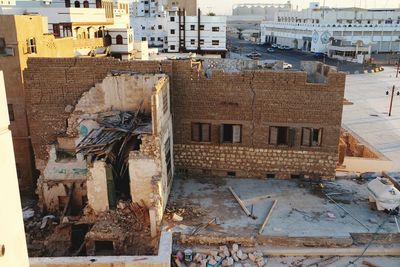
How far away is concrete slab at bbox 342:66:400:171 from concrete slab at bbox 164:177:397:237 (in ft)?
24.5

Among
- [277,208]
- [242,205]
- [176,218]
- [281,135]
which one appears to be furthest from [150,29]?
[176,218]

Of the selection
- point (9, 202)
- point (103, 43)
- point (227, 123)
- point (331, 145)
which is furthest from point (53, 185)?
point (103, 43)

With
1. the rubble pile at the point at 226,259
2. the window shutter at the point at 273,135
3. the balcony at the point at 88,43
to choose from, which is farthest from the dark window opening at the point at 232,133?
the balcony at the point at 88,43

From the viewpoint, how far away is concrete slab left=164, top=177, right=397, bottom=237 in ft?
37.4

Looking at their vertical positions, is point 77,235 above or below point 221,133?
below

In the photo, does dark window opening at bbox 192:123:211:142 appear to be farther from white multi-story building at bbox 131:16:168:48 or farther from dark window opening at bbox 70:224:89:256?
white multi-story building at bbox 131:16:168:48

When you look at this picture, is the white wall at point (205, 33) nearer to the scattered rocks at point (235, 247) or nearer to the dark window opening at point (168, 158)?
the dark window opening at point (168, 158)

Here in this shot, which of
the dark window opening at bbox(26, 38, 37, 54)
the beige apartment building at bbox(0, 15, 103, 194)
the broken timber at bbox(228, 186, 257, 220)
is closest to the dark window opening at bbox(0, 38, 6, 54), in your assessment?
the beige apartment building at bbox(0, 15, 103, 194)

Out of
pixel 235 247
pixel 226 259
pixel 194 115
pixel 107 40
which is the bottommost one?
pixel 226 259

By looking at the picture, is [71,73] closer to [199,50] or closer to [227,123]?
[227,123]

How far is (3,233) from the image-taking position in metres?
2.57

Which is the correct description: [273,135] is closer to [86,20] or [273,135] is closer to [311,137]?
[311,137]

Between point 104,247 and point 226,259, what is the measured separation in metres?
3.78

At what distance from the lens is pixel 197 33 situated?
5653 centimetres
